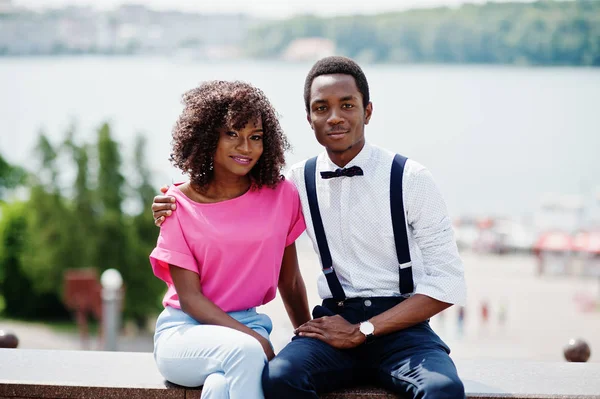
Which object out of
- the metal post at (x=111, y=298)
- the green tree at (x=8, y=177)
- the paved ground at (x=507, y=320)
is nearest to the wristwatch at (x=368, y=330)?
the metal post at (x=111, y=298)

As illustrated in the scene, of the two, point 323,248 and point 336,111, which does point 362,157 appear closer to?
point 336,111

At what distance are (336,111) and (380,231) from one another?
0.46 meters

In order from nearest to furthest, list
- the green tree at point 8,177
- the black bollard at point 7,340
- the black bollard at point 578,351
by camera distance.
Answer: the black bollard at point 578,351 < the black bollard at point 7,340 < the green tree at point 8,177

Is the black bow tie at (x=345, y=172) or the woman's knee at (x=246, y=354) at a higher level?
the black bow tie at (x=345, y=172)

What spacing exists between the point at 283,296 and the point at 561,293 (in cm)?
3752

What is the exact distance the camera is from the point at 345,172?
9.39 feet

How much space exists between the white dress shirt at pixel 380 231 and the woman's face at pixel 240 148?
0.82ft

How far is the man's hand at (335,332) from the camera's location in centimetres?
265

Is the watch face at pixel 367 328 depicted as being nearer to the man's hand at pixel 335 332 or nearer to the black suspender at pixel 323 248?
the man's hand at pixel 335 332

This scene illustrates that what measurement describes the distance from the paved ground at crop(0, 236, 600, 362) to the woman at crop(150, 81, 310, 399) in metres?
15.5

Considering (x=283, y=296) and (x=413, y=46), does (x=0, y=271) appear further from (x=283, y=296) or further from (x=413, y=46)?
(x=413, y=46)

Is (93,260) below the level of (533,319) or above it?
above

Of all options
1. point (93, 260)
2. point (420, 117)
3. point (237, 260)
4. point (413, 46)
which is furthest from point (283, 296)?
point (420, 117)

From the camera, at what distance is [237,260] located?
271cm
